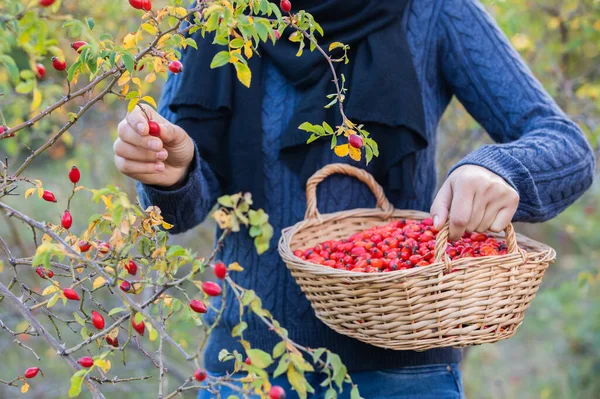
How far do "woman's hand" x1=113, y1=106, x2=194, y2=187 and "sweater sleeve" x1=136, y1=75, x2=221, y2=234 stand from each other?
0.03 metres

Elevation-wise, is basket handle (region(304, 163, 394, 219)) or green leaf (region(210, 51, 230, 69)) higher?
green leaf (region(210, 51, 230, 69))

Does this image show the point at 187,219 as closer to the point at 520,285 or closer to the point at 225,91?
the point at 225,91

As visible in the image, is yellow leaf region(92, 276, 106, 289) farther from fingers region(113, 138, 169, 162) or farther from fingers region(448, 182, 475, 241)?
fingers region(448, 182, 475, 241)

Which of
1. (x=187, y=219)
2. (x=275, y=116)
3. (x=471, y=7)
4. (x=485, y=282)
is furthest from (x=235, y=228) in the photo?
(x=471, y=7)

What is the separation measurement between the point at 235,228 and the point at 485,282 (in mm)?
495

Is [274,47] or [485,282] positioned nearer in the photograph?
[485,282]

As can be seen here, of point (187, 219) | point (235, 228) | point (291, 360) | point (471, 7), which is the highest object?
point (471, 7)

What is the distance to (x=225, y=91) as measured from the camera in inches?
60.1

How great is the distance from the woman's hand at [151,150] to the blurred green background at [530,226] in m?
1.18

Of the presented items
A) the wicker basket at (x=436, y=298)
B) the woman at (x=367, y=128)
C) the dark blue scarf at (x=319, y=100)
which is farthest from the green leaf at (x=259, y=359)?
the dark blue scarf at (x=319, y=100)

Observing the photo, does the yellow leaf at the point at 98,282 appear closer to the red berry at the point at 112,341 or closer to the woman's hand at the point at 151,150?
the red berry at the point at 112,341

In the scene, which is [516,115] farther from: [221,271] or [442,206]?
[221,271]

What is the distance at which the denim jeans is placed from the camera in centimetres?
140

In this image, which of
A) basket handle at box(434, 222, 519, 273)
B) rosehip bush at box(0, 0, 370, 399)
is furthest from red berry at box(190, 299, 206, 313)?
basket handle at box(434, 222, 519, 273)
